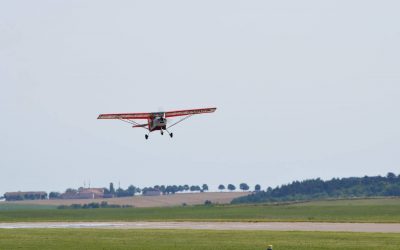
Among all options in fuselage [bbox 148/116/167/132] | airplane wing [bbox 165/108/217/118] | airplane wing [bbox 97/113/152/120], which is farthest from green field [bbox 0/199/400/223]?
fuselage [bbox 148/116/167/132]

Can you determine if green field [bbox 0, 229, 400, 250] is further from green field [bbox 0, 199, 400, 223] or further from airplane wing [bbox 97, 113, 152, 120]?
green field [bbox 0, 199, 400, 223]

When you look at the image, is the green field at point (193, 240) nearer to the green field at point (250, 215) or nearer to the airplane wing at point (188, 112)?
the airplane wing at point (188, 112)

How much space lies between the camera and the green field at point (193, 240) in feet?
207

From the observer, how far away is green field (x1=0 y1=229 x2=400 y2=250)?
63.2 m

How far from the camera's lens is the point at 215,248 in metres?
61.1

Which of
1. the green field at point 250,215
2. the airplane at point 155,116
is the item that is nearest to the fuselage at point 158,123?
the airplane at point 155,116

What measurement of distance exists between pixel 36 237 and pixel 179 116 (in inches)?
661

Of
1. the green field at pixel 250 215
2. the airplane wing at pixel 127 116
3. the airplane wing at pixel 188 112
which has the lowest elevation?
the green field at pixel 250 215

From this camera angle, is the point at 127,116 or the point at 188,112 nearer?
the point at 127,116

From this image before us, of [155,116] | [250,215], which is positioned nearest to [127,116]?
[155,116]

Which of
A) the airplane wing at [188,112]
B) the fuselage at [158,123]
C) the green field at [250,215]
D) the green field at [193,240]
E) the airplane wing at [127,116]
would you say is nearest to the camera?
the green field at [193,240]

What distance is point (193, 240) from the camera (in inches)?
2724

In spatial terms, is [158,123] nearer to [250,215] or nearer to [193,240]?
[193,240]

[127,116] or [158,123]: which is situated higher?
[127,116]
